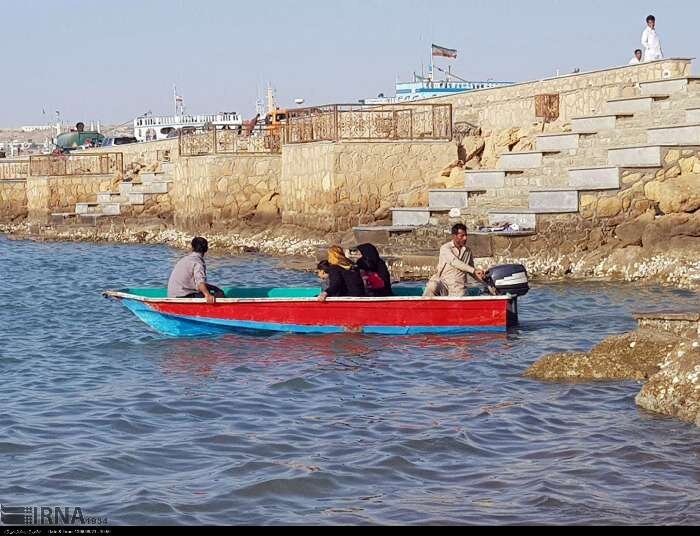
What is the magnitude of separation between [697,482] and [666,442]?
0.99 m

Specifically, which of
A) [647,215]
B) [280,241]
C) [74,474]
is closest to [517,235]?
[647,215]

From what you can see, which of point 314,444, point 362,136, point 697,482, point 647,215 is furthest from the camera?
point 362,136

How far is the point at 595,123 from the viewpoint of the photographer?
2298 centimetres

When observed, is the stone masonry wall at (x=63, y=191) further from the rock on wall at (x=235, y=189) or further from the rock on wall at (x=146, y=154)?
the rock on wall at (x=235, y=189)

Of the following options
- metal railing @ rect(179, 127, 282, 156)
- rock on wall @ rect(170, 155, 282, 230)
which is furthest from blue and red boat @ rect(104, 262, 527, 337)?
metal railing @ rect(179, 127, 282, 156)

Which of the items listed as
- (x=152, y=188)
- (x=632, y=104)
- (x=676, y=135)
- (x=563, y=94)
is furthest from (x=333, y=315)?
(x=152, y=188)

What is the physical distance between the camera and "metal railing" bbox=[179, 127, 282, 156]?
110 ft

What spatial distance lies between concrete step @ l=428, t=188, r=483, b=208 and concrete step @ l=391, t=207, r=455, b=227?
118mm

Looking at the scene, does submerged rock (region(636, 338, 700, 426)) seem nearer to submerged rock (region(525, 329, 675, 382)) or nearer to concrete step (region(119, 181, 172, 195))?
submerged rock (region(525, 329, 675, 382))

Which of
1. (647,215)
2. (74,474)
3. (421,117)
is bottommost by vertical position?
(74,474)

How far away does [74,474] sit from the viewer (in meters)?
9.24

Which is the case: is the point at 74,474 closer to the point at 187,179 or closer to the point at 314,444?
the point at 314,444

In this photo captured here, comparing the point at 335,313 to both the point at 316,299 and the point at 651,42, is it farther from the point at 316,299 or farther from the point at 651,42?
the point at 651,42

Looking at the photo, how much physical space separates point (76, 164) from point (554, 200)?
2989 cm
